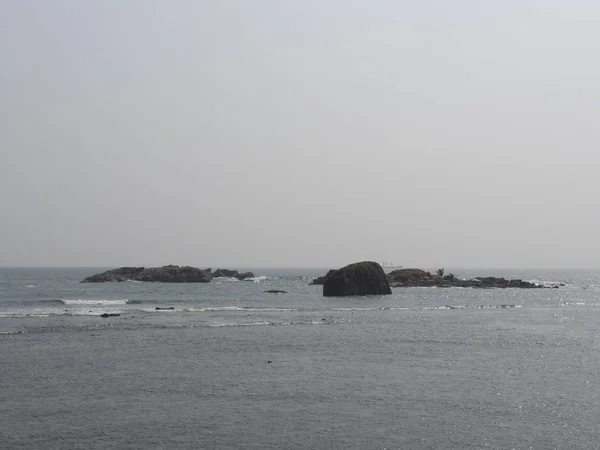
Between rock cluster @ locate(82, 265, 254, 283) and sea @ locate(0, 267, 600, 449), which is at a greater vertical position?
rock cluster @ locate(82, 265, 254, 283)

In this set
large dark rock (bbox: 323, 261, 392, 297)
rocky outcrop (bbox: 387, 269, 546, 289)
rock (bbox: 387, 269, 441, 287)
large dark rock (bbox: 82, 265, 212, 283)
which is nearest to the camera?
large dark rock (bbox: 323, 261, 392, 297)

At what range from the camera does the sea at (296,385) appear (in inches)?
872

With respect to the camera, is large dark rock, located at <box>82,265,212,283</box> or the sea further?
large dark rock, located at <box>82,265,212,283</box>

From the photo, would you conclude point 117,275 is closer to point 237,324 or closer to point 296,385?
point 237,324

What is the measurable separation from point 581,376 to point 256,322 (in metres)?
35.1

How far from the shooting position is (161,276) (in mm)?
169125

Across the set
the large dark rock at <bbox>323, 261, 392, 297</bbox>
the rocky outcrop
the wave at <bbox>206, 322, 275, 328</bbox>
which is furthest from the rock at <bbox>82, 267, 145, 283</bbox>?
the wave at <bbox>206, 322, 275, 328</bbox>

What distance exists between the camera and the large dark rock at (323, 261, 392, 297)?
109000 mm

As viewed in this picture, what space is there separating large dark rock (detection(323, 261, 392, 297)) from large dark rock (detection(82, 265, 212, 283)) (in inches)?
2612

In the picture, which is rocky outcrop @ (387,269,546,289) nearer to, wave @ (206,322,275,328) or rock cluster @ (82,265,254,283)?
rock cluster @ (82,265,254,283)

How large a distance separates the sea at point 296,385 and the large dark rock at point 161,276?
350 ft

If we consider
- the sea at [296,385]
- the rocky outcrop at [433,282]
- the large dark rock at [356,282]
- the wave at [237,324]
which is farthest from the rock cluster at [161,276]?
the wave at [237,324]

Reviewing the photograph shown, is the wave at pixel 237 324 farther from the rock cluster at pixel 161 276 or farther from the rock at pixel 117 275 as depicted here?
the rock at pixel 117 275

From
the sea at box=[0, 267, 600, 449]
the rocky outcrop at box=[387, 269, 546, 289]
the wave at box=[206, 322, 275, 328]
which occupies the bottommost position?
the sea at box=[0, 267, 600, 449]
